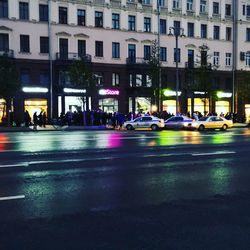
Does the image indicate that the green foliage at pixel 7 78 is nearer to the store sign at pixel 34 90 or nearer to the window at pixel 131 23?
the store sign at pixel 34 90

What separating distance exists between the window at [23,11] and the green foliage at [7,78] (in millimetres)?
7493

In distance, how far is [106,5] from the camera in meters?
46.7

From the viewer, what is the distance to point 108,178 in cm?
951

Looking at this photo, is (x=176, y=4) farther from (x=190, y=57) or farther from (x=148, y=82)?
(x=148, y=82)

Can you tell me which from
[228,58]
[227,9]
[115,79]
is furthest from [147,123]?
[227,9]

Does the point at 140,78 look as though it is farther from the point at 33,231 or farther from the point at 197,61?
the point at 33,231

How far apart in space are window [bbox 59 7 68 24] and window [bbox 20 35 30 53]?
13.4 feet

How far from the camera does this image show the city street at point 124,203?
5320mm

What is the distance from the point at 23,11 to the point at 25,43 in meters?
3.18

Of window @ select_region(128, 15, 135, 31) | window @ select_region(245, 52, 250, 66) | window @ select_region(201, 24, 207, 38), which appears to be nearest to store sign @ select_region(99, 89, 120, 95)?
window @ select_region(128, 15, 135, 31)

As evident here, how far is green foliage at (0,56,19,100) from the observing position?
117 ft

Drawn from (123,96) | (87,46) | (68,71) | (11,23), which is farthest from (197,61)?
(11,23)

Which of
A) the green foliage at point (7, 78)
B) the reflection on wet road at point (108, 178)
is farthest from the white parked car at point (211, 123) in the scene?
the reflection on wet road at point (108, 178)

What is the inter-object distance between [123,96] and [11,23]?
14.4m
